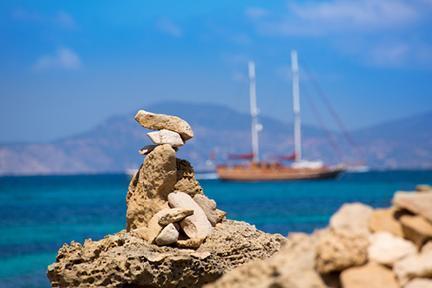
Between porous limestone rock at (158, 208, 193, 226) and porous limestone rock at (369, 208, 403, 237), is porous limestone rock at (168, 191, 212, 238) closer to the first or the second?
porous limestone rock at (158, 208, 193, 226)

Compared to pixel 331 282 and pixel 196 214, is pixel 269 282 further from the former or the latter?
pixel 196 214

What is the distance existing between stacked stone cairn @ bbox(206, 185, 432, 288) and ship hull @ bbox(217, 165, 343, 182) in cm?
12233

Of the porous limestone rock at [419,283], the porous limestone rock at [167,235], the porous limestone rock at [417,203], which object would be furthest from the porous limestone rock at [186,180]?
the porous limestone rock at [419,283]

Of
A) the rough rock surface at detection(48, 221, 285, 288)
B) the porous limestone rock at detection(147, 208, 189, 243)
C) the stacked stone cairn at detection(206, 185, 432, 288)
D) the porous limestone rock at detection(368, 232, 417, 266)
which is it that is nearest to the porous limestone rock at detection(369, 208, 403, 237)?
the stacked stone cairn at detection(206, 185, 432, 288)

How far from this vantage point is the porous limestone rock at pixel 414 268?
228 inches

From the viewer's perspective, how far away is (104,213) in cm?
5819

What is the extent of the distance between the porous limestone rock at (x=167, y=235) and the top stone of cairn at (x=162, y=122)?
1778mm

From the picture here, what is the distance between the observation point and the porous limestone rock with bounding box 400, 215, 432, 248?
5.98 meters

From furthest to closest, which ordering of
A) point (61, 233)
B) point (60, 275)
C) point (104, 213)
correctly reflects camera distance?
point (104, 213)
point (61, 233)
point (60, 275)

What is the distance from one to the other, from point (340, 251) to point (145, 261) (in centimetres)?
519

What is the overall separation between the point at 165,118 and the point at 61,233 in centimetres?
3192

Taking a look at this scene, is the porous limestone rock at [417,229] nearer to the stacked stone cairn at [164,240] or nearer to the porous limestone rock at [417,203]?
the porous limestone rock at [417,203]

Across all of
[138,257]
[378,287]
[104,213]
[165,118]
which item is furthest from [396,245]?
[104,213]

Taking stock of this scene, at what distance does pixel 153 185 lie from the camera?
481 inches
